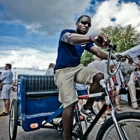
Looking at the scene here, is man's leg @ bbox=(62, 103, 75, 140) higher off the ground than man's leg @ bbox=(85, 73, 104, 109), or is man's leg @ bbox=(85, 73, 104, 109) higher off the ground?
man's leg @ bbox=(85, 73, 104, 109)

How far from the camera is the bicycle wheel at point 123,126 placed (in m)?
1.87

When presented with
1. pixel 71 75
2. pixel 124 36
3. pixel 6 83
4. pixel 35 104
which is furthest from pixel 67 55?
pixel 124 36

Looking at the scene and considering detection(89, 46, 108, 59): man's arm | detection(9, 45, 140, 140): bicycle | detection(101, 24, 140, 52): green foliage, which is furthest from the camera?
detection(101, 24, 140, 52): green foliage

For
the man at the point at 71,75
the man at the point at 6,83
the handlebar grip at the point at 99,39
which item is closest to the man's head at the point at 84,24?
the man at the point at 71,75

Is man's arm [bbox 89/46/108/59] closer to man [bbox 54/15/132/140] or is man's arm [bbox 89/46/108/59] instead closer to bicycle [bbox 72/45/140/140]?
man [bbox 54/15/132/140]

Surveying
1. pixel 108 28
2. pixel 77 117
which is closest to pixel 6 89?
pixel 77 117

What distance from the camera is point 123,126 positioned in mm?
1980

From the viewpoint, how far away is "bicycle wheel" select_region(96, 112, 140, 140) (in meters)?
1.87

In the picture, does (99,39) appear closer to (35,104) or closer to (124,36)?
(35,104)

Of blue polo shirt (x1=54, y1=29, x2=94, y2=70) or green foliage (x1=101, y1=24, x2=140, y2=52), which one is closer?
blue polo shirt (x1=54, y1=29, x2=94, y2=70)

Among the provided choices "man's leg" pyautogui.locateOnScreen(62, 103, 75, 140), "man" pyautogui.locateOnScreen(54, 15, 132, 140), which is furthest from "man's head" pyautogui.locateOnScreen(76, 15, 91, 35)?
"man's leg" pyautogui.locateOnScreen(62, 103, 75, 140)

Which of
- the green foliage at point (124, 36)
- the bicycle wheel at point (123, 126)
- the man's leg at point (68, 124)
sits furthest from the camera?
the green foliage at point (124, 36)

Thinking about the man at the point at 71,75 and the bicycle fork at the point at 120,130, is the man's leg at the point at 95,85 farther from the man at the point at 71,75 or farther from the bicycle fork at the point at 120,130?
the bicycle fork at the point at 120,130

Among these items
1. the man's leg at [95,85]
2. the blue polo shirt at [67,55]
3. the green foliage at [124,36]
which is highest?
the green foliage at [124,36]
